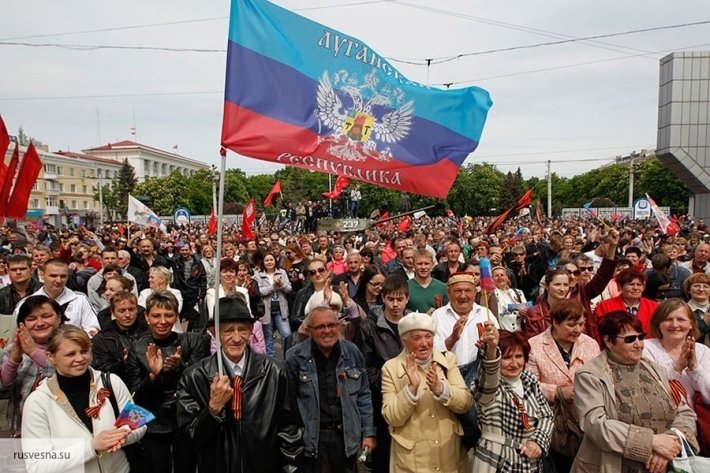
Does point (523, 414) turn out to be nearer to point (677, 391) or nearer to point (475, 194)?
point (677, 391)

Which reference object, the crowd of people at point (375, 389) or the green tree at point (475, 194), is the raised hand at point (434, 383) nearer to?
the crowd of people at point (375, 389)

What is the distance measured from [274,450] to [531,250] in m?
9.31

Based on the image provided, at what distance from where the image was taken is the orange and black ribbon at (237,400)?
3.24m

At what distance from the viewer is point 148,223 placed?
17719 mm

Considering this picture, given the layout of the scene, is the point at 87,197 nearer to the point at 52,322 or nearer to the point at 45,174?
the point at 45,174

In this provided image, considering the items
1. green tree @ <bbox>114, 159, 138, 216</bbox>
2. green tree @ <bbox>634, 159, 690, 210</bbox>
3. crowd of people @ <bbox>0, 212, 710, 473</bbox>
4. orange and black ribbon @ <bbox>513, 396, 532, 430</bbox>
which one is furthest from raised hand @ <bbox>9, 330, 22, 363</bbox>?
green tree @ <bbox>114, 159, 138, 216</bbox>

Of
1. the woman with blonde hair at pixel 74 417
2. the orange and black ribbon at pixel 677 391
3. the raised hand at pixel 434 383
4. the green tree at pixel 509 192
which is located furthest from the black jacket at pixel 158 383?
the green tree at pixel 509 192

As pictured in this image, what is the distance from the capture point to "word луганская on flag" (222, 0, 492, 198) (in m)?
3.99

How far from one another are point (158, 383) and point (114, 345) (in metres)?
0.73

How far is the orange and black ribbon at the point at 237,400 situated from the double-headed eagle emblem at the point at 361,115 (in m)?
2.15

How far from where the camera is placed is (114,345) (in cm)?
419

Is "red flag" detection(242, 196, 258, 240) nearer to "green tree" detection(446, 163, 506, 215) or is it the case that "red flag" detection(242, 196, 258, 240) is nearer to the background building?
"green tree" detection(446, 163, 506, 215)

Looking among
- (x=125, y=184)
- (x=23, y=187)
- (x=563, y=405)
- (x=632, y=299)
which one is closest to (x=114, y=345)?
(x=563, y=405)

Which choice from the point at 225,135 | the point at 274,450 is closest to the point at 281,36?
the point at 225,135
